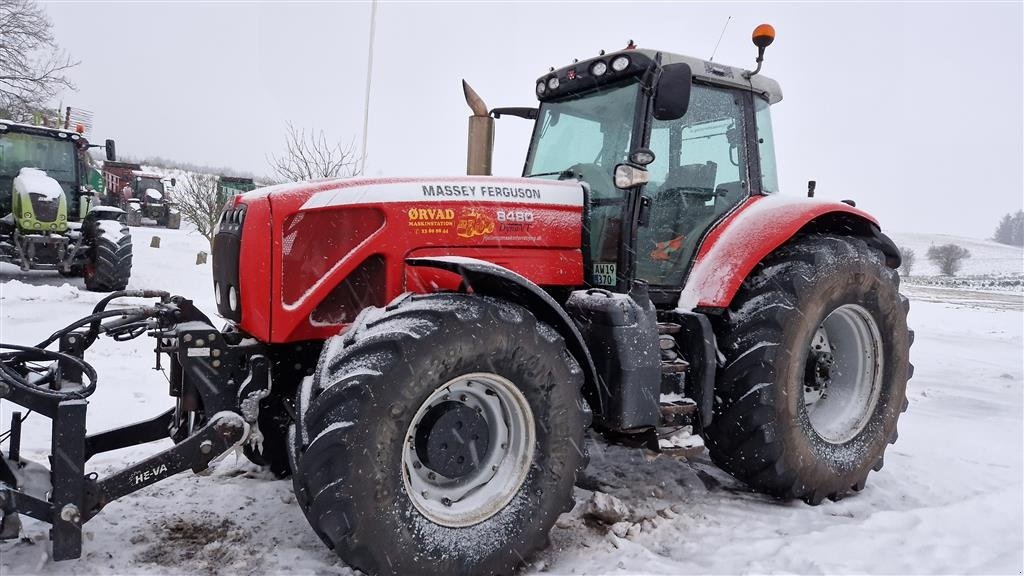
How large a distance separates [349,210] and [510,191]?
0.79 m

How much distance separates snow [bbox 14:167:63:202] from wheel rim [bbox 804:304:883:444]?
38.1 feet

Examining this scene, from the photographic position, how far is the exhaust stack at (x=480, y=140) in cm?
418

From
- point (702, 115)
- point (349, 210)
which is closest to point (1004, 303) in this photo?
point (702, 115)

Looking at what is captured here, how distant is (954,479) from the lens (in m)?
4.22

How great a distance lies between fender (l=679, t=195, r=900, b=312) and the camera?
3529mm

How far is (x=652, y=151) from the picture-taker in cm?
349

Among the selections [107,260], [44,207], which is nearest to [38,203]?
[44,207]

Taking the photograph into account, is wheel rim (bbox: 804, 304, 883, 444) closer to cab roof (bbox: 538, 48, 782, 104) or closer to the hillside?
cab roof (bbox: 538, 48, 782, 104)

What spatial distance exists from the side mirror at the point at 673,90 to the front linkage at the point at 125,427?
2.09 metres

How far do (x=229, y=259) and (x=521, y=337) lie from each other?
1.43 m

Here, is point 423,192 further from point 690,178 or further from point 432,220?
point 690,178

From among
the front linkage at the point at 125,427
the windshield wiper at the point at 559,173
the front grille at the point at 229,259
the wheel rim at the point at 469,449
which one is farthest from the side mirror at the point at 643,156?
the front linkage at the point at 125,427

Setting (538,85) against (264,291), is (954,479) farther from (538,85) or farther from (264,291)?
(264,291)

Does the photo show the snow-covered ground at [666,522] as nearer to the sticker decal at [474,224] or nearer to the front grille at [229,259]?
the front grille at [229,259]
